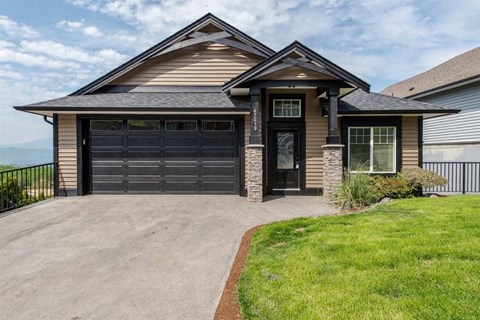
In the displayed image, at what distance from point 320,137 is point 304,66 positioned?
2669mm

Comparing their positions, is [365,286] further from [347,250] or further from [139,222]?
[139,222]

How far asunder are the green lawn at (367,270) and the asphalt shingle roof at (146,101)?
5160 mm

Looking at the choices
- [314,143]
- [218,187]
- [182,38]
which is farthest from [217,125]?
[182,38]

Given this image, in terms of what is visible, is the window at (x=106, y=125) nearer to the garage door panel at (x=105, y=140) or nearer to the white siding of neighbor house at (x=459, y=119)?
the garage door panel at (x=105, y=140)

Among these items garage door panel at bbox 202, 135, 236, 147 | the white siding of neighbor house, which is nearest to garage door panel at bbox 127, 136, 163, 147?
garage door panel at bbox 202, 135, 236, 147

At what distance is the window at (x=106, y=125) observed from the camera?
9578mm

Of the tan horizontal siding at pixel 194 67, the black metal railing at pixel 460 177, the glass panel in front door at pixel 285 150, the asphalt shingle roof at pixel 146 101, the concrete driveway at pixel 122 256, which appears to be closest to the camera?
the concrete driveway at pixel 122 256

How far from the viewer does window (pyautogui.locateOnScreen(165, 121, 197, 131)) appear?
31.6 ft

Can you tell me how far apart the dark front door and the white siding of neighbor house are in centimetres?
900

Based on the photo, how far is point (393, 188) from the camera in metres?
8.35

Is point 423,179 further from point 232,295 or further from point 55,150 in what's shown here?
point 55,150

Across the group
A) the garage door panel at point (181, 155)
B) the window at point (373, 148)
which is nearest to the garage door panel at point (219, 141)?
the garage door panel at point (181, 155)

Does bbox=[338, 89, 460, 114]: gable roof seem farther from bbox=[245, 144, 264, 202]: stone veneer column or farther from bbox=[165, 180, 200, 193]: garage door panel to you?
bbox=[165, 180, 200, 193]: garage door panel

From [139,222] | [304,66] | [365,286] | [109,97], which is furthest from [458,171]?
[109,97]
